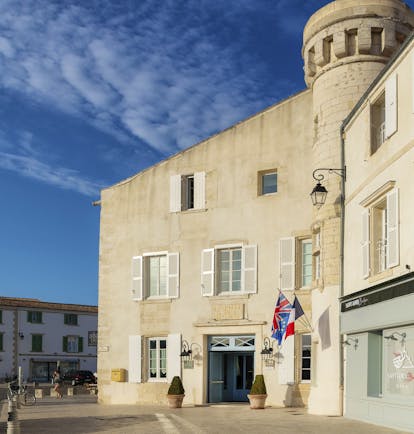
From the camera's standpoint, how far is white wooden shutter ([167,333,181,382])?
24359 millimetres

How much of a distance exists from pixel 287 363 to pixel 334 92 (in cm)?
771

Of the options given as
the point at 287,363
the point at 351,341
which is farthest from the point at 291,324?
the point at 351,341

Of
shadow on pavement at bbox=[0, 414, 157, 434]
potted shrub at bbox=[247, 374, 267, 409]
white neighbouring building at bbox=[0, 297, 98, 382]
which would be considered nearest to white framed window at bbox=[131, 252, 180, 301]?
potted shrub at bbox=[247, 374, 267, 409]

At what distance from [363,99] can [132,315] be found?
39.2 ft

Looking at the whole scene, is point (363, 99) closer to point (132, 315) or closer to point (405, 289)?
point (405, 289)

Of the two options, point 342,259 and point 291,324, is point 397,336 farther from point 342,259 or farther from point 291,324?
point 291,324

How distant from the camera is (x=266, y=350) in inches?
885

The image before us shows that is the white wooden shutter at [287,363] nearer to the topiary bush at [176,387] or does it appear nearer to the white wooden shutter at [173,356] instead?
the topiary bush at [176,387]

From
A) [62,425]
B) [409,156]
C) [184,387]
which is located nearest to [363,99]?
[409,156]

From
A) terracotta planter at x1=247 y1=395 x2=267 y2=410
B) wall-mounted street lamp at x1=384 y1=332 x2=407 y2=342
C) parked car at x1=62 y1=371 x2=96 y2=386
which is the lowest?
parked car at x1=62 y1=371 x2=96 y2=386

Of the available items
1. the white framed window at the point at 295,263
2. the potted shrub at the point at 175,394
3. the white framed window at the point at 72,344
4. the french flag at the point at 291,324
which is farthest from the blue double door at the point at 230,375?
the white framed window at the point at 72,344

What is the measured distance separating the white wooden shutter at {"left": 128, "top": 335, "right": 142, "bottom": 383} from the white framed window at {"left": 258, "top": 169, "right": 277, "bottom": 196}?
6350 mm

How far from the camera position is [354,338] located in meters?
17.1

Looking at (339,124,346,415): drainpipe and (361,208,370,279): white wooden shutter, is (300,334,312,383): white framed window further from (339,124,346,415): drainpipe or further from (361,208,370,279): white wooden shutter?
(361,208,370,279): white wooden shutter
